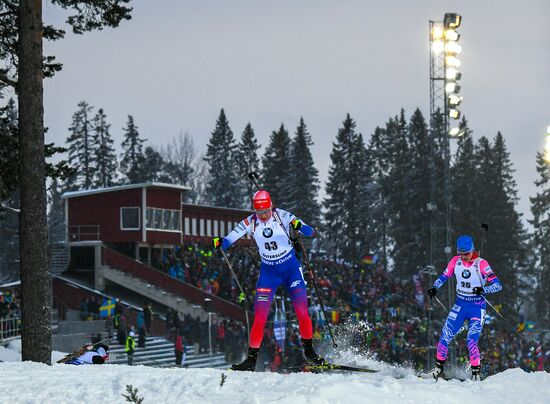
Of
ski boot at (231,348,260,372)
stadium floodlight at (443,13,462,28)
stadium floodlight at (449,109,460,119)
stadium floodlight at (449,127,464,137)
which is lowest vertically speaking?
ski boot at (231,348,260,372)

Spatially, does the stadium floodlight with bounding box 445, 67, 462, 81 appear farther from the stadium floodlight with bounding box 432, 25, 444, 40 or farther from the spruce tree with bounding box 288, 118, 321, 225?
the spruce tree with bounding box 288, 118, 321, 225

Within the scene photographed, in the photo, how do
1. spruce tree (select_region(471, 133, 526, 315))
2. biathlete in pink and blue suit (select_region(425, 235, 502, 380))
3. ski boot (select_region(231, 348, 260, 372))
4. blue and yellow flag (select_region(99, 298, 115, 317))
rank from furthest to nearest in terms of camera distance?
spruce tree (select_region(471, 133, 526, 315))
blue and yellow flag (select_region(99, 298, 115, 317))
biathlete in pink and blue suit (select_region(425, 235, 502, 380))
ski boot (select_region(231, 348, 260, 372))

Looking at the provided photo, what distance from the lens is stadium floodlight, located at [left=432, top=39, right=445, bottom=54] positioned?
30192 millimetres

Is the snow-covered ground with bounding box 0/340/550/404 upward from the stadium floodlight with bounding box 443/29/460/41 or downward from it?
downward

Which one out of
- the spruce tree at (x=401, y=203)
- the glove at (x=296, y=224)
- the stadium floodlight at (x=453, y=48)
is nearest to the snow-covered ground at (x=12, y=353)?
the glove at (x=296, y=224)

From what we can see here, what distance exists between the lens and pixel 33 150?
12234mm

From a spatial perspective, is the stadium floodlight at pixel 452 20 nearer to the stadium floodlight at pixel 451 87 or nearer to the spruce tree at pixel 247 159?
the stadium floodlight at pixel 451 87

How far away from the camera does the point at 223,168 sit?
75438 millimetres

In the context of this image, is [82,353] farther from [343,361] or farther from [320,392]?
[320,392]

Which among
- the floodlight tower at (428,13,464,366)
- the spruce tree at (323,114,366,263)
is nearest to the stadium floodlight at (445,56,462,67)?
the floodlight tower at (428,13,464,366)

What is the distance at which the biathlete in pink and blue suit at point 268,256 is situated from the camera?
10336 mm

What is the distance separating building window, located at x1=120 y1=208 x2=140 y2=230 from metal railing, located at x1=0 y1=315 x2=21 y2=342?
1459 centimetres

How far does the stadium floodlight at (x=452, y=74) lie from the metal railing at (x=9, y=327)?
1692 centimetres

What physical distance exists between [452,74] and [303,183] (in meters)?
34.2
